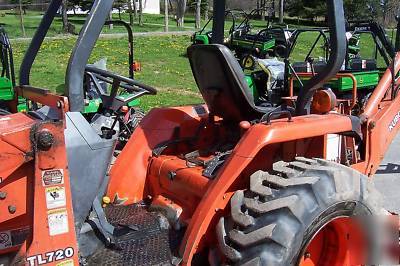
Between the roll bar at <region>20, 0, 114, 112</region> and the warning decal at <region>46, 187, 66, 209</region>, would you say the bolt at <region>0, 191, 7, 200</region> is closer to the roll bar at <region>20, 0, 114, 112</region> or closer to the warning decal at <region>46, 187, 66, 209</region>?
the warning decal at <region>46, 187, 66, 209</region>

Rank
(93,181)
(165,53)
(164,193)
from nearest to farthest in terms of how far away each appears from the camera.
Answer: (93,181)
(164,193)
(165,53)

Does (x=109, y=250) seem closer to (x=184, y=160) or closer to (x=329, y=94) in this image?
(x=184, y=160)

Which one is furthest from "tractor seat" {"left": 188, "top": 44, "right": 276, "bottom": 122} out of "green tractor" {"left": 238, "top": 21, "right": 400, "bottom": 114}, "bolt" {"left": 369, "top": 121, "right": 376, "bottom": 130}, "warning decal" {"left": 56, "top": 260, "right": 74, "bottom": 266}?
"green tractor" {"left": 238, "top": 21, "right": 400, "bottom": 114}

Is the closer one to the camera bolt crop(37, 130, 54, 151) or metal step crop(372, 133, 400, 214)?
bolt crop(37, 130, 54, 151)

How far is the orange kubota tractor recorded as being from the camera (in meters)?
2.62

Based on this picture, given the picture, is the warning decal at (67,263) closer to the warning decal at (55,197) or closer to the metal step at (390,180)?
the warning decal at (55,197)

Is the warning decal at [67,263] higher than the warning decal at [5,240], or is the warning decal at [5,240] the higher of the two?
the warning decal at [5,240]

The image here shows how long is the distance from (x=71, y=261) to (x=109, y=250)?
403mm

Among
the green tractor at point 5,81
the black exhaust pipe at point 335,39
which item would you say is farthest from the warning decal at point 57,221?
the green tractor at point 5,81

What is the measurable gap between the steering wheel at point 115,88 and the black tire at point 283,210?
1260 mm

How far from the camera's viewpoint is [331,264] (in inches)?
138

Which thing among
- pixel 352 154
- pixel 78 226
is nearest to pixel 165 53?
pixel 352 154

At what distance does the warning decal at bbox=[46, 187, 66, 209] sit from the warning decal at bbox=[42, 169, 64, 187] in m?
0.03

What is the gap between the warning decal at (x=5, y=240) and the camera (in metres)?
2.74
